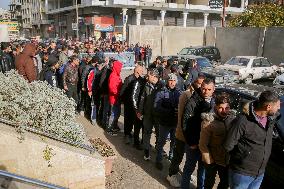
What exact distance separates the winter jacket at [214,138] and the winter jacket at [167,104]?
1.41 metres

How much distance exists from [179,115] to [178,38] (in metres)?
25.9

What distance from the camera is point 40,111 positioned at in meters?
5.22

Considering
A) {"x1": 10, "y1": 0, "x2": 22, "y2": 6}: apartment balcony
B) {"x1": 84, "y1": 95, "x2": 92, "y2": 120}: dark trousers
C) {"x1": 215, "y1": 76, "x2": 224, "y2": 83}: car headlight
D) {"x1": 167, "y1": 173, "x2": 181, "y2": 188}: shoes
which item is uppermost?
{"x1": 10, "y1": 0, "x2": 22, "y2": 6}: apartment balcony

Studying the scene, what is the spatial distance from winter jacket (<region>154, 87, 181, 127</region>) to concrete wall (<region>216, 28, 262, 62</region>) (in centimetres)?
2200

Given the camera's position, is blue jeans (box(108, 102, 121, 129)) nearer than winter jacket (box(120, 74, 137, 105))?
No

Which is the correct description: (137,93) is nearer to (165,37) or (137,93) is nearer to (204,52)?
(204,52)

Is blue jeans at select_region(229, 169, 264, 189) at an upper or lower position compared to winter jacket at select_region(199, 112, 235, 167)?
lower

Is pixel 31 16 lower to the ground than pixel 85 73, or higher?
higher

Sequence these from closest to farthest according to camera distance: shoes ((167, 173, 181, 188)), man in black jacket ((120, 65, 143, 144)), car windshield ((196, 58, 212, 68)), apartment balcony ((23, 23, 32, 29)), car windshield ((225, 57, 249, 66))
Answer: shoes ((167, 173, 181, 188)) → man in black jacket ((120, 65, 143, 144)) → car windshield ((196, 58, 212, 68)) → car windshield ((225, 57, 249, 66)) → apartment balcony ((23, 23, 32, 29))

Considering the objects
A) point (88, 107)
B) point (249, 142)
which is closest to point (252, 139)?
point (249, 142)

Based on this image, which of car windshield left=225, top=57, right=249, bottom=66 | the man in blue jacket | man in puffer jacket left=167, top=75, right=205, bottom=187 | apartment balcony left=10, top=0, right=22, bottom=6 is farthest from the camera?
apartment balcony left=10, top=0, right=22, bottom=6

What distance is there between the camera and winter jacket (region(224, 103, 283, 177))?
4.00 m

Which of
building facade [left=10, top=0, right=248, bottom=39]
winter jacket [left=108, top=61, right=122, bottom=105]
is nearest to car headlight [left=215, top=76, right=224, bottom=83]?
winter jacket [left=108, top=61, right=122, bottom=105]

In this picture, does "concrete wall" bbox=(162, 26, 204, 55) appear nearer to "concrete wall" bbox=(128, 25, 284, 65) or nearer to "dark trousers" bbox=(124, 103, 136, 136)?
"concrete wall" bbox=(128, 25, 284, 65)
